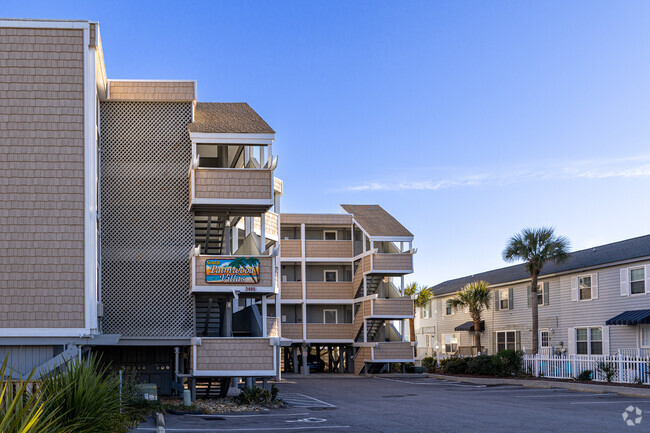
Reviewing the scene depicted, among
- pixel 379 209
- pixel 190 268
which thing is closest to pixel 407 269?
pixel 379 209

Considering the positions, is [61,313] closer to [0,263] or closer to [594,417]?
[0,263]

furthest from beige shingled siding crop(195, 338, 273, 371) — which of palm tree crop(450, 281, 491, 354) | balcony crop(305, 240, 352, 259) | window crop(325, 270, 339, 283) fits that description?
palm tree crop(450, 281, 491, 354)

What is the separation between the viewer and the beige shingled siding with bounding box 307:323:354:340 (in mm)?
46844

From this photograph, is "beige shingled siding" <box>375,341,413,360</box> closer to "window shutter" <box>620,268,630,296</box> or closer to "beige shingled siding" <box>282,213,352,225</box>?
"beige shingled siding" <box>282,213,352,225</box>

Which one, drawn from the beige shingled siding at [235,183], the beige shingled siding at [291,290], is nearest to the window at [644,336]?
the beige shingled siding at [291,290]

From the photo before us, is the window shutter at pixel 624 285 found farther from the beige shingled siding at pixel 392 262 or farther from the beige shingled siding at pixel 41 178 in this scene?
the beige shingled siding at pixel 41 178

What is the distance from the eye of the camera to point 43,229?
2094cm

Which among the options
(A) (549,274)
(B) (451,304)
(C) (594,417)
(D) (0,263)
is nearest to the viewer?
(C) (594,417)

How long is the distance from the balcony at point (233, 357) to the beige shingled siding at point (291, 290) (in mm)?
23090

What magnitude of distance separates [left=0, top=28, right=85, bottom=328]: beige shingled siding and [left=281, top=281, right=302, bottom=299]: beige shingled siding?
26798 mm

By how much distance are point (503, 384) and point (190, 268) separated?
53.0ft

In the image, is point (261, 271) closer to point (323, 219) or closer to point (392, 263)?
point (392, 263)

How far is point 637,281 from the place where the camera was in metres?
36.0

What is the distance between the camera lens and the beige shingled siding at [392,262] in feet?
143
